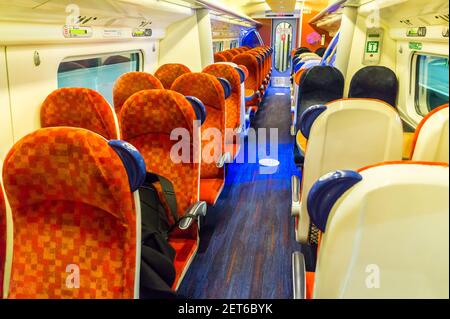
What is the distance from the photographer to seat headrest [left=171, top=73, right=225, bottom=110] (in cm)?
335

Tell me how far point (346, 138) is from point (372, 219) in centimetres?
124

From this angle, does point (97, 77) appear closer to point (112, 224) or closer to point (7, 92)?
point (7, 92)

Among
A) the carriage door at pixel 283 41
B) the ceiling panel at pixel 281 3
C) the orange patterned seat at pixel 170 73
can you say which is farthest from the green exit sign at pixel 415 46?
the carriage door at pixel 283 41

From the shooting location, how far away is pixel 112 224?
4.44 ft

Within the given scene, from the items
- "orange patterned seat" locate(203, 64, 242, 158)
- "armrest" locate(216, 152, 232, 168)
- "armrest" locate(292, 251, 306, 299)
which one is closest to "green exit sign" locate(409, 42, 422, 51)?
"orange patterned seat" locate(203, 64, 242, 158)

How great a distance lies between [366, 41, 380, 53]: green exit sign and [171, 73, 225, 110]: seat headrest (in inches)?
101

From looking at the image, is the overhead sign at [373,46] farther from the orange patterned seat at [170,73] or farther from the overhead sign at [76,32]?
the overhead sign at [76,32]

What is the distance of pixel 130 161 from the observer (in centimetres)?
130

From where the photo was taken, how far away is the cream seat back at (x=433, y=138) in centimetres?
102

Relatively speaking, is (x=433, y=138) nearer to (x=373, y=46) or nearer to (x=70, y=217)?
(x=70, y=217)

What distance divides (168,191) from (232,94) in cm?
265

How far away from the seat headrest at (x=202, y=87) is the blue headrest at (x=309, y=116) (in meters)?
1.41
